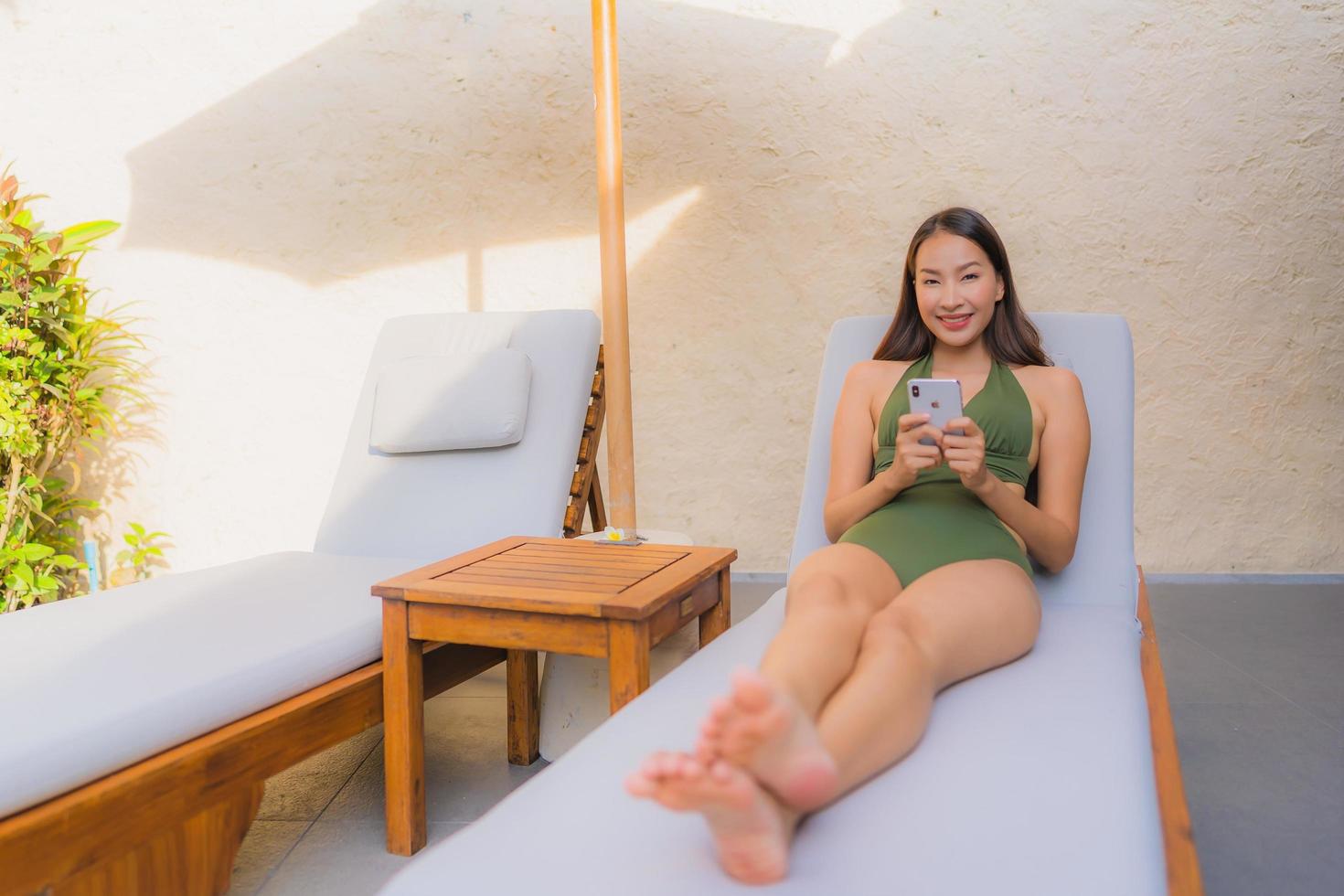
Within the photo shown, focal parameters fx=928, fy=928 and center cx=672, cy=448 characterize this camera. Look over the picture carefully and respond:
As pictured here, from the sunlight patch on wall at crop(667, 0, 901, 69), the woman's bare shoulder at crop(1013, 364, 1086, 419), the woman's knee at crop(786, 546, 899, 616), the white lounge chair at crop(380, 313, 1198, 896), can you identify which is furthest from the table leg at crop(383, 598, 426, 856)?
the sunlight patch on wall at crop(667, 0, 901, 69)

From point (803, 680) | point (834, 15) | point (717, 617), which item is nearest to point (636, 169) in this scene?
point (834, 15)

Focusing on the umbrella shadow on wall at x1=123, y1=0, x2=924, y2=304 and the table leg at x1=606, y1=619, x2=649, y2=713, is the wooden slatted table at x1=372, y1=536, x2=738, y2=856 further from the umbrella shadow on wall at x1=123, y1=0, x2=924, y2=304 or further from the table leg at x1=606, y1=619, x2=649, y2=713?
the umbrella shadow on wall at x1=123, y1=0, x2=924, y2=304

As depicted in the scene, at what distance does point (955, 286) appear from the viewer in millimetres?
1675

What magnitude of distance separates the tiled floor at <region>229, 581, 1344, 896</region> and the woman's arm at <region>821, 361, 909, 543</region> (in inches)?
30.4

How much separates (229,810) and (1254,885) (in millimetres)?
1512

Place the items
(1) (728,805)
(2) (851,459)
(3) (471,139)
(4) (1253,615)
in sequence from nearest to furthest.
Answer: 1. (1) (728,805)
2. (2) (851,459)
3. (4) (1253,615)
4. (3) (471,139)

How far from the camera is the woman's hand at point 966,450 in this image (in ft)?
4.53

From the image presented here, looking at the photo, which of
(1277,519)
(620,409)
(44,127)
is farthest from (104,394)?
(1277,519)

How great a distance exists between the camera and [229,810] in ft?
4.35

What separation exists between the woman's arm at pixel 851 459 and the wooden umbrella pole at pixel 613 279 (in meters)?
0.58

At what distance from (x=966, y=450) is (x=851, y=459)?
39 cm

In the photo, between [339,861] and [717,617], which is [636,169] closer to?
[717,617]

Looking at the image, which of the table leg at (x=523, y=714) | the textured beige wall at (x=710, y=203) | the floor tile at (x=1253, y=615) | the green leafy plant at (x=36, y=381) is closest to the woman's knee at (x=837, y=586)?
the table leg at (x=523, y=714)

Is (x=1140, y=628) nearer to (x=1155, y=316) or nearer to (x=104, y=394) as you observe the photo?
(x=1155, y=316)
